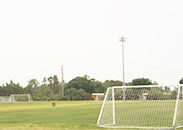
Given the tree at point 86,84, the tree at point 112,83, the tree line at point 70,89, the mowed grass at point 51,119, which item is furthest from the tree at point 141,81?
the mowed grass at point 51,119

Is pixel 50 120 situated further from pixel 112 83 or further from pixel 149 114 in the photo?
pixel 112 83

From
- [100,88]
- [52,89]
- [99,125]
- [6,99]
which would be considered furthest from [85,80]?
[99,125]

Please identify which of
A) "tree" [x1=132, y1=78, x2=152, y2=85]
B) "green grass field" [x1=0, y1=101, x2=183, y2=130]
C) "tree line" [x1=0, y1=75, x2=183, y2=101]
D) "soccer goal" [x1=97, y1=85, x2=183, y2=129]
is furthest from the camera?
"tree" [x1=132, y1=78, x2=152, y2=85]

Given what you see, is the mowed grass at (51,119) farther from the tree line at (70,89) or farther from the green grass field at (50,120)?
the tree line at (70,89)

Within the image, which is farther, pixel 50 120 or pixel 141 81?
pixel 141 81

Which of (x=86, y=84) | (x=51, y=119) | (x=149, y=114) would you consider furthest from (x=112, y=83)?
(x=51, y=119)

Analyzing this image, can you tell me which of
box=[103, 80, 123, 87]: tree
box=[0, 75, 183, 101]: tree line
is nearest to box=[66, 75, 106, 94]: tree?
box=[0, 75, 183, 101]: tree line

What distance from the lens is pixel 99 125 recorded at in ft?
40.2

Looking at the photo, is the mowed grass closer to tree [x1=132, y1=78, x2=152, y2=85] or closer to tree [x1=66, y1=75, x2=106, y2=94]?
tree [x1=132, y1=78, x2=152, y2=85]

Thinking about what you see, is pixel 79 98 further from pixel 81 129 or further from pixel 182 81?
pixel 81 129

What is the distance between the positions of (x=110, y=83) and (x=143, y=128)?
91.9 m

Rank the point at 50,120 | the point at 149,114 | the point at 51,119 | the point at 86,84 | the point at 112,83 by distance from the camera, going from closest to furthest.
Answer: the point at 50,120 → the point at 51,119 → the point at 149,114 → the point at 86,84 → the point at 112,83

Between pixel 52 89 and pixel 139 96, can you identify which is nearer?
pixel 139 96

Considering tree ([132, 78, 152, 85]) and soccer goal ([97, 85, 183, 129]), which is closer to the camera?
soccer goal ([97, 85, 183, 129])
